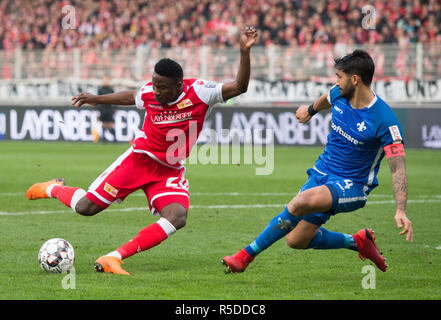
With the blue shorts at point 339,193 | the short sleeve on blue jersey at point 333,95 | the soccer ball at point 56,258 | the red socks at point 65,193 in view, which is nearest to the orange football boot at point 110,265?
the soccer ball at point 56,258

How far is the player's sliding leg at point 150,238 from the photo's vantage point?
6.49 m

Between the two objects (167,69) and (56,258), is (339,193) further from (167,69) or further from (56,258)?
(56,258)

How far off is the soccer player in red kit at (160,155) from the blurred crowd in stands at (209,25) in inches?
579

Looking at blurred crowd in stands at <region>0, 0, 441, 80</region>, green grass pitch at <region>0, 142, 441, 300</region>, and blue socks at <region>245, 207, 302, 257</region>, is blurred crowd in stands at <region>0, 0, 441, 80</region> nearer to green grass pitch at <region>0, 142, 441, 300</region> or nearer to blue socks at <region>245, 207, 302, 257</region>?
green grass pitch at <region>0, 142, 441, 300</region>

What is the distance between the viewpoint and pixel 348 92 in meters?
6.28

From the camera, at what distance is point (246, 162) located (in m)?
18.4

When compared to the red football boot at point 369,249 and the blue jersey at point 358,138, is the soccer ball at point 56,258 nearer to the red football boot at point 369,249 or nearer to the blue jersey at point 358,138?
the blue jersey at point 358,138

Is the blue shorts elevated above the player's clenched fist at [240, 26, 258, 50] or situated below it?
below

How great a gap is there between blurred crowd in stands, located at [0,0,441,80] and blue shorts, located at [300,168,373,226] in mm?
15007

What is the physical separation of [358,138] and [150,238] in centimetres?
196

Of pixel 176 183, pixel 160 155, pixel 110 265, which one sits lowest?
pixel 110 265

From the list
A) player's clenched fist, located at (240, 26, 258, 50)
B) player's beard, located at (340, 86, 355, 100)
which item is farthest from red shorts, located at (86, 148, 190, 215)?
player's beard, located at (340, 86, 355, 100)

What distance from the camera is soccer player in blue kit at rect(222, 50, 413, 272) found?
6.06 m

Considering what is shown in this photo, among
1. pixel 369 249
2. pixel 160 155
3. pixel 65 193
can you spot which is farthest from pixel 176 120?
pixel 369 249
